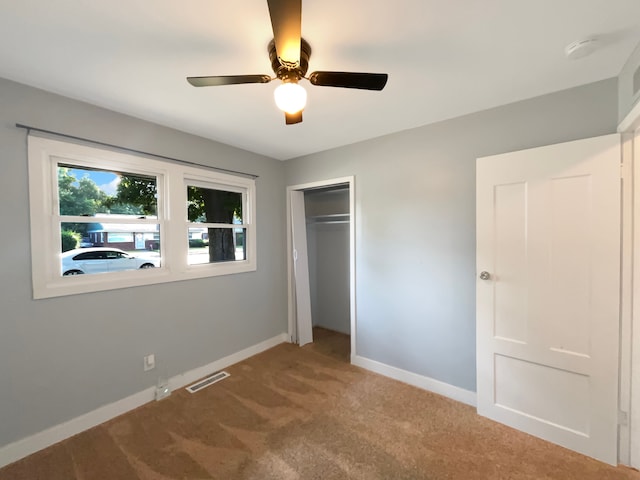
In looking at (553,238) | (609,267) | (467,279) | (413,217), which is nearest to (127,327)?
(413,217)

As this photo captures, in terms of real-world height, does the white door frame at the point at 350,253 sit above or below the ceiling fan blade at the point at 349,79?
below

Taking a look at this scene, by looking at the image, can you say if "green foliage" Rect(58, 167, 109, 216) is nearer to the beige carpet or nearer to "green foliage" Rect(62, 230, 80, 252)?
"green foliage" Rect(62, 230, 80, 252)

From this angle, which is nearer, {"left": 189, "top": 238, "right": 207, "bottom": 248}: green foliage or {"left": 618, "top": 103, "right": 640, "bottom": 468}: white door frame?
{"left": 618, "top": 103, "right": 640, "bottom": 468}: white door frame

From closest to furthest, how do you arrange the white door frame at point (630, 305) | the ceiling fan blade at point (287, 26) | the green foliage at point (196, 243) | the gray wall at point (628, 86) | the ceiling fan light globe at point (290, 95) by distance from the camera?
the ceiling fan blade at point (287, 26)
the ceiling fan light globe at point (290, 95)
the gray wall at point (628, 86)
the white door frame at point (630, 305)
the green foliage at point (196, 243)

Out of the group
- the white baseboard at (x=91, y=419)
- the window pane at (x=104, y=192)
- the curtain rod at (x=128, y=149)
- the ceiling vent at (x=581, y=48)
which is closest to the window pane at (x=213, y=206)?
the curtain rod at (x=128, y=149)

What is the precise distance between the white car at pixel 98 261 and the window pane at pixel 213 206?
660 mm

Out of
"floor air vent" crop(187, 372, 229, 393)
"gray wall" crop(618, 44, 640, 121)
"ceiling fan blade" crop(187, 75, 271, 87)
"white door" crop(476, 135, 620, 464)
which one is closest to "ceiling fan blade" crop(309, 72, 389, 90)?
"ceiling fan blade" crop(187, 75, 271, 87)

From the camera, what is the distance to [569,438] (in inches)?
70.0

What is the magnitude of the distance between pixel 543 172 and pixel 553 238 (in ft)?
1.52

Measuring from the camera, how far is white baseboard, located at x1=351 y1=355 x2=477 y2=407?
7.48ft

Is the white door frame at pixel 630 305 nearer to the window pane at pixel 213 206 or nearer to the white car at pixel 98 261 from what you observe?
the window pane at pixel 213 206

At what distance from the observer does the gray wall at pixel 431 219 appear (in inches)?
76.4

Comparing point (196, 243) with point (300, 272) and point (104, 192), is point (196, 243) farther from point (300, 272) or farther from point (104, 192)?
point (300, 272)

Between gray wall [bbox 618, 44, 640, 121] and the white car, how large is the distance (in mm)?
3584
